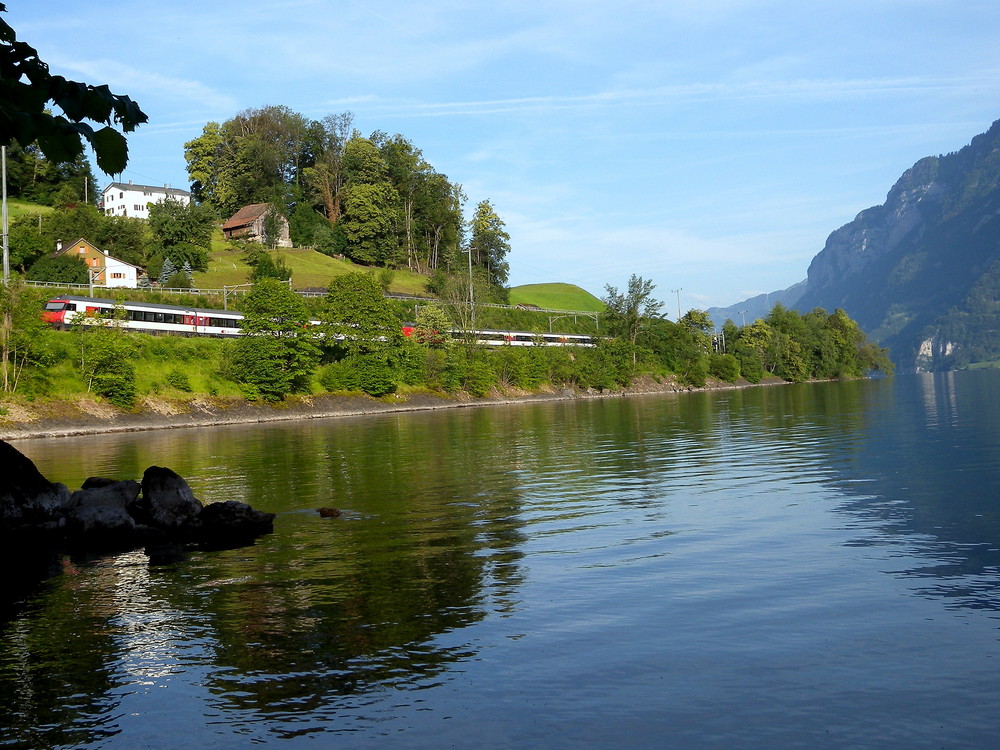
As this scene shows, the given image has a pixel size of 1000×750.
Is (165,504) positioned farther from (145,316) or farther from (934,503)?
(145,316)

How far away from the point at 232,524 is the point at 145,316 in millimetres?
82645

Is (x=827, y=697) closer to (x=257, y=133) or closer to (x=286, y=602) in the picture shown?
(x=286, y=602)

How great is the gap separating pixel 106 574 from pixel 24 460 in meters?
8.06

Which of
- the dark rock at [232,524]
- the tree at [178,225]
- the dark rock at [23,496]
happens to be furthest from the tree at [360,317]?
the dark rock at [232,524]

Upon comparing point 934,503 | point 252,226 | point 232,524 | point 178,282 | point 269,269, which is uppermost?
point 252,226

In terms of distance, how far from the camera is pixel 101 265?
116 m

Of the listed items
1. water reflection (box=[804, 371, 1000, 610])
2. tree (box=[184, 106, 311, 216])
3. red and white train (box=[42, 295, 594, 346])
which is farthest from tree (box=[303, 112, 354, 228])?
water reflection (box=[804, 371, 1000, 610])

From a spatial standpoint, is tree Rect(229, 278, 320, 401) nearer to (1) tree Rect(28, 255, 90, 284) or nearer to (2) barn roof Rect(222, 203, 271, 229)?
(1) tree Rect(28, 255, 90, 284)

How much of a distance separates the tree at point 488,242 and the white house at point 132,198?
201 ft

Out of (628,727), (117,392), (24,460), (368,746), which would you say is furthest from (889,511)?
(117,392)

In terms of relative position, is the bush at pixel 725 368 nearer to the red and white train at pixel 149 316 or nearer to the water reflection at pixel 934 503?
the red and white train at pixel 149 316

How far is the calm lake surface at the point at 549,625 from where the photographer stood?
404 inches

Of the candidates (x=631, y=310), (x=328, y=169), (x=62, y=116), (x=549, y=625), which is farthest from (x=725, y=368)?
(x=62, y=116)

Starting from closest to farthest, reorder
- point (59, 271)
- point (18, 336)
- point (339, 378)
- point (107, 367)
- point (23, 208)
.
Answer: point (18, 336) → point (107, 367) → point (339, 378) → point (59, 271) → point (23, 208)
